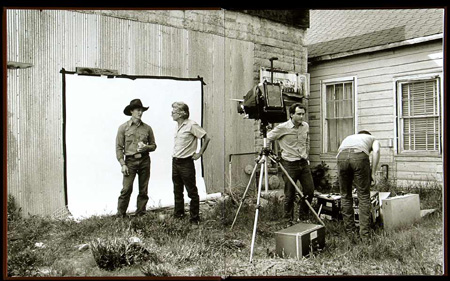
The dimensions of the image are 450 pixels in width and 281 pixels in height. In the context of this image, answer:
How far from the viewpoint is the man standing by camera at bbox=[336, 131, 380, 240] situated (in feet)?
14.8

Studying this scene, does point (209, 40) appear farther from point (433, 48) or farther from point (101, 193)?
point (433, 48)

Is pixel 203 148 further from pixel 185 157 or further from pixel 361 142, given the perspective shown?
pixel 361 142

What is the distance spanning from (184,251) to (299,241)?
46.0 inches

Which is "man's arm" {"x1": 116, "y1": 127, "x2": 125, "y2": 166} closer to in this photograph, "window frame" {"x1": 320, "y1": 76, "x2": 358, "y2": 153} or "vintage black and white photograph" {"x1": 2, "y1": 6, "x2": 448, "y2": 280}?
"vintage black and white photograph" {"x1": 2, "y1": 6, "x2": 448, "y2": 280}

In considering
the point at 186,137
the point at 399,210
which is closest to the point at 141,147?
the point at 186,137

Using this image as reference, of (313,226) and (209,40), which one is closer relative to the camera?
(313,226)

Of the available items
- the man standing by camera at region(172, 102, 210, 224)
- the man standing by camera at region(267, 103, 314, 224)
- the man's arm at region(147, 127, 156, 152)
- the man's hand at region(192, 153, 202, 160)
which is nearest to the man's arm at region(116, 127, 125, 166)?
the man's arm at region(147, 127, 156, 152)

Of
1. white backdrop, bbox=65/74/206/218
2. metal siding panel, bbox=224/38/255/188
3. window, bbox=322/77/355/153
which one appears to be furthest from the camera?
metal siding panel, bbox=224/38/255/188

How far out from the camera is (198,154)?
470 centimetres

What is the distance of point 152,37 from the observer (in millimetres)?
5039

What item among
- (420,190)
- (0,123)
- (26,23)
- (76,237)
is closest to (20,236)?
(76,237)

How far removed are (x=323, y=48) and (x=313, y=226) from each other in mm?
3222

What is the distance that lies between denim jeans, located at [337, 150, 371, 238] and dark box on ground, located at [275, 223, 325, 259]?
556 millimetres

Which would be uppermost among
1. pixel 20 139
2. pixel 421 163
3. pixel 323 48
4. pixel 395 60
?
pixel 323 48
